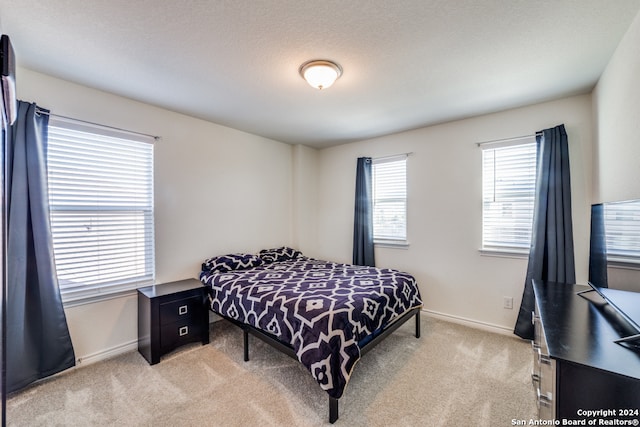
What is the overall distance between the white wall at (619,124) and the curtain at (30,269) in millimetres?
4062

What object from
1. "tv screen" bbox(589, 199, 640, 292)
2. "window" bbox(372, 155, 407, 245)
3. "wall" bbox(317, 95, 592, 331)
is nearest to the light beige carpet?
"wall" bbox(317, 95, 592, 331)

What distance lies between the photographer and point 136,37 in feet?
5.60

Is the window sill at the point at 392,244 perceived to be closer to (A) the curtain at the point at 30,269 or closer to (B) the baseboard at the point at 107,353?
(B) the baseboard at the point at 107,353

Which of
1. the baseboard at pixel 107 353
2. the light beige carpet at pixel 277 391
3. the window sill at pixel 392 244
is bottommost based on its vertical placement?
the light beige carpet at pixel 277 391

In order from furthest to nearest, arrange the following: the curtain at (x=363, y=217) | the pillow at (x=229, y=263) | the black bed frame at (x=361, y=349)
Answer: the curtain at (x=363, y=217) → the pillow at (x=229, y=263) → the black bed frame at (x=361, y=349)

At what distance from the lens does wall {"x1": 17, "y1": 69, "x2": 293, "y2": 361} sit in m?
2.34

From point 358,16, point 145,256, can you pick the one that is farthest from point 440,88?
point 145,256

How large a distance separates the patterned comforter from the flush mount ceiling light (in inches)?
67.2

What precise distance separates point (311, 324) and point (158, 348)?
5.08 ft

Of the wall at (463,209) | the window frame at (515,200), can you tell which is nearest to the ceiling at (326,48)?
the wall at (463,209)

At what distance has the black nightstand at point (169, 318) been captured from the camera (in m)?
2.38

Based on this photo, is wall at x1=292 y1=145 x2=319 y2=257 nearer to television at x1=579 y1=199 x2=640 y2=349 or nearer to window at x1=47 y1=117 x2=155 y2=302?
window at x1=47 y1=117 x2=155 y2=302

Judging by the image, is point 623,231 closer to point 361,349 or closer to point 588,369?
point 588,369

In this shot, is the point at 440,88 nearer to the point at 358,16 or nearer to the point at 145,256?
the point at 358,16
